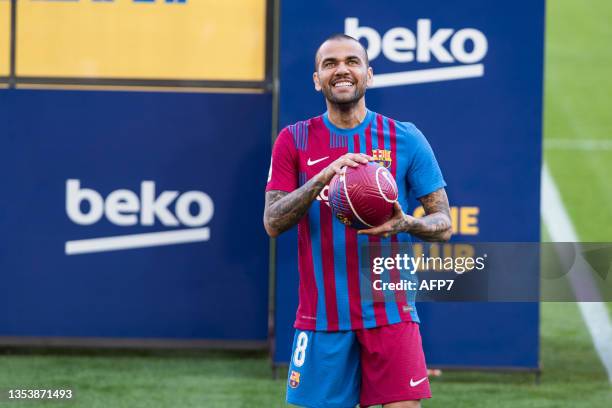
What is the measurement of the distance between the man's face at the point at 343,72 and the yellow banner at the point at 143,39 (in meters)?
3.19

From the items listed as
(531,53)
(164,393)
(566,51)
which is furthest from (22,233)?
(566,51)

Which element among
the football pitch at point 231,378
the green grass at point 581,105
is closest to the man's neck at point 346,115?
the football pitch at point 231,378

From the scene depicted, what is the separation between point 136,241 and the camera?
7.61 metres

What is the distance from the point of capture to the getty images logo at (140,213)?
24.7 feet

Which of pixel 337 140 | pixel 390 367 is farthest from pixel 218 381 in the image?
pixel 337 140

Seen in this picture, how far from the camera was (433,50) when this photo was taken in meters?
6.78

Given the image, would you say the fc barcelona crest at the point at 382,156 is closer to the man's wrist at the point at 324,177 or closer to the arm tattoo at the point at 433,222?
the arm tattoo at the point at 433,222

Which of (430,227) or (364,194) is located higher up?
(364,194)

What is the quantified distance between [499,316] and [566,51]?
42.5ft

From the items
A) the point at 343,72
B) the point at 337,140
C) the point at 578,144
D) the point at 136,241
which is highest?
the point at 578,144

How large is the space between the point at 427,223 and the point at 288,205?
1.65 ft

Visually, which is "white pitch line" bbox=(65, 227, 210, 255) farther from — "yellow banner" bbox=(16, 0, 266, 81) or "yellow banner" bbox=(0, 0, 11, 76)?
"yellow banner" bbox=(0, 0, 11, 76)

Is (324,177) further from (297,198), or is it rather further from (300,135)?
(300,135)

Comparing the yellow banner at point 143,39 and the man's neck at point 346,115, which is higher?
the yellow banner at point 143,39
